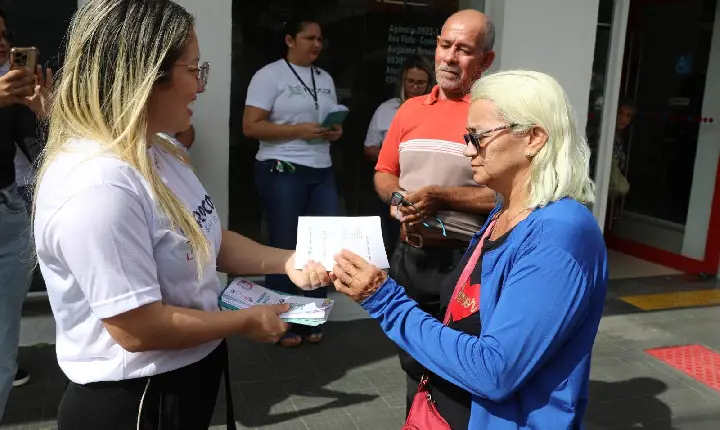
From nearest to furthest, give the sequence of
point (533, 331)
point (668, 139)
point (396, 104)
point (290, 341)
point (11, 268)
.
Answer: point (533, 331) → point (11, 268) → point (290, 341) → point (396, 104) → point (668, 139)

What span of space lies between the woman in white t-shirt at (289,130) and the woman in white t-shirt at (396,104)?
2.80 feet

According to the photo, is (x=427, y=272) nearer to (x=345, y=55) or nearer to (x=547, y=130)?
(x=547, y=130)

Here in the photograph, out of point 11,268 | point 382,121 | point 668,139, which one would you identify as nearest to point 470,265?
point 11,268

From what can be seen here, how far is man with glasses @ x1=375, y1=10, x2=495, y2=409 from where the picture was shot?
285 centimetres

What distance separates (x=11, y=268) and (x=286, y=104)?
2099 mm

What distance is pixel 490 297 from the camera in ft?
5.58

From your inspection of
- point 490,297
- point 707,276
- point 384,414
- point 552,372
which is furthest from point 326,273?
point 707,276

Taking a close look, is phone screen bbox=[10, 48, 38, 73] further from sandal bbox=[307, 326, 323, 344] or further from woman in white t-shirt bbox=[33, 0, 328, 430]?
sandal bbox=[307, 326, 323, 344]

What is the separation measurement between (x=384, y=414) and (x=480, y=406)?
2.16 metres

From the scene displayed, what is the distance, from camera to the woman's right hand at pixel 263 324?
1.74 metres

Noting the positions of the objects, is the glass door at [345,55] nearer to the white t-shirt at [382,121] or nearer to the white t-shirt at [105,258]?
the white t-shirt at [382,121]

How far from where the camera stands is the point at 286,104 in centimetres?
455

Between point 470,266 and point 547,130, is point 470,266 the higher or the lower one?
the lower one

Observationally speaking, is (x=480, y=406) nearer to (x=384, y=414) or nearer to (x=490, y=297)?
(x=490, y=297)
